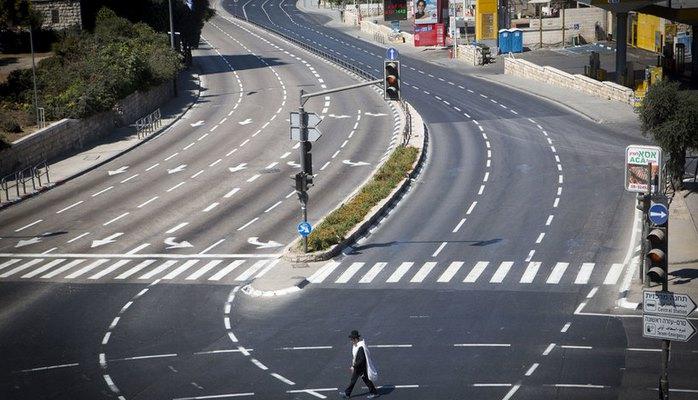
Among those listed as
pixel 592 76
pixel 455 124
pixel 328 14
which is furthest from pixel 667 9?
pixel 328 14

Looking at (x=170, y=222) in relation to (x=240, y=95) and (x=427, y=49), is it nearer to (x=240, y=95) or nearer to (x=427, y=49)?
(x=240, y=95)

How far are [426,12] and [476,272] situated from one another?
98369 millimetres

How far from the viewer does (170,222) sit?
4938 cm

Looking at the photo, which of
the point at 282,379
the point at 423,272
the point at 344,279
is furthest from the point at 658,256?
the point at 344,279

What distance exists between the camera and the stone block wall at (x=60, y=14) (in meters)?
91.7

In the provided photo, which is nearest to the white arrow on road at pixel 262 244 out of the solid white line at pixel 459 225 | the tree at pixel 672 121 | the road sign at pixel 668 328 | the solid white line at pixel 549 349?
the solid white line at pixel 459 225

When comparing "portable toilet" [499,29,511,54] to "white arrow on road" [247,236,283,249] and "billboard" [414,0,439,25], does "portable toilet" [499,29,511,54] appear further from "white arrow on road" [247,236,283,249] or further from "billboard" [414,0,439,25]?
"white arrow on road" [247,236,283,249]

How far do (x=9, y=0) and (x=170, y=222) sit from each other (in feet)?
113

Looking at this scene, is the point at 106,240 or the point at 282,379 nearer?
the point at 282,379

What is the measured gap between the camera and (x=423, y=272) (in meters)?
40.1

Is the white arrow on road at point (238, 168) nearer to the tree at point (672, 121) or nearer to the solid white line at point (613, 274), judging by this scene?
the tree at point (672, 121)

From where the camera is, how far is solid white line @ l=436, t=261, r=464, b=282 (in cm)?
3903

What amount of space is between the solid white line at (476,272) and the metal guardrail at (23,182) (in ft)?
84.0

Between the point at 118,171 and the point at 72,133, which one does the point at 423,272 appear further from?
the point at 72,133
